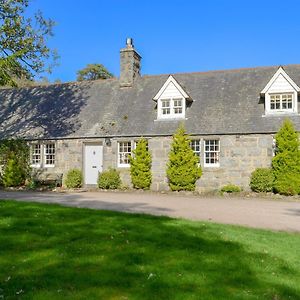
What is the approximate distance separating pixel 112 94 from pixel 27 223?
19422 mm

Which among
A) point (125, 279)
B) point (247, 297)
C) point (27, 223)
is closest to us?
point (247, 297)

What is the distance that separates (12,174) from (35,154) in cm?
208

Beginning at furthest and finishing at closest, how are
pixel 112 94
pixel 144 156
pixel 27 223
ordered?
1. pixel 112 94
2. pixel 144 156
3. pixel 27 223

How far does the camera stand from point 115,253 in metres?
7.11

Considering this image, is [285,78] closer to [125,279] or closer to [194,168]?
[194,168]

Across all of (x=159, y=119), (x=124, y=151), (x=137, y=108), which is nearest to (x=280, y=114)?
(x=159, y=119)

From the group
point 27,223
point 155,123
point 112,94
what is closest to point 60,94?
point 112,94

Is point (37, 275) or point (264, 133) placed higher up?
point (264, 133)

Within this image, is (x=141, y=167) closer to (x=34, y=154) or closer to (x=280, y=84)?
(x=34, y=154)

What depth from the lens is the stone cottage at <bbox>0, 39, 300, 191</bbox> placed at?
22.5 meters

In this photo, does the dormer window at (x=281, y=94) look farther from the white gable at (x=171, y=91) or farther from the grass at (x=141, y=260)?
the grass at (x=141, y=260)

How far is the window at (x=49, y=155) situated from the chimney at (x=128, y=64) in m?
6.70

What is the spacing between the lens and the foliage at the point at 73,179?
24.5 m

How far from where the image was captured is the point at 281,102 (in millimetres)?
22922
